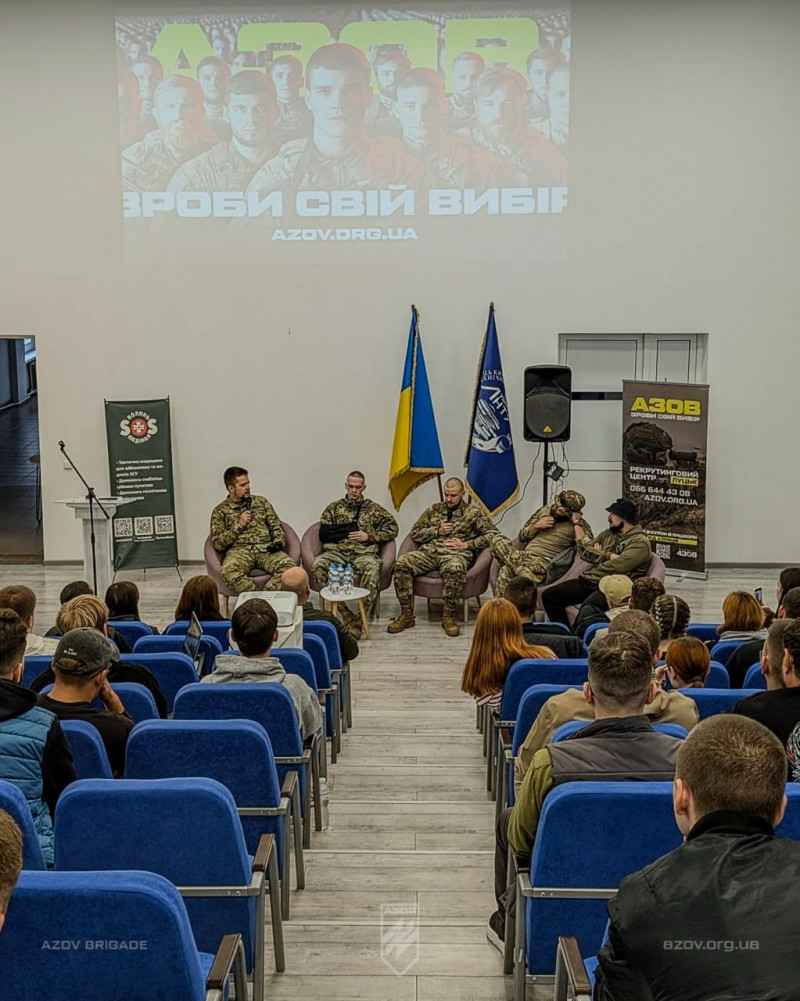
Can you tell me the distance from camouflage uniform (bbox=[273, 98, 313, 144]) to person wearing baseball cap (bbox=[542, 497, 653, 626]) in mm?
4643

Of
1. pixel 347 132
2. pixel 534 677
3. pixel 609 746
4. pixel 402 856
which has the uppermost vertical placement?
pixel 347 132

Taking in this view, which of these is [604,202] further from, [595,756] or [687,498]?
[595,756]

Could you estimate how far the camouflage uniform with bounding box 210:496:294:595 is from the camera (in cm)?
869

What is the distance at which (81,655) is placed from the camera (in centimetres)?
375

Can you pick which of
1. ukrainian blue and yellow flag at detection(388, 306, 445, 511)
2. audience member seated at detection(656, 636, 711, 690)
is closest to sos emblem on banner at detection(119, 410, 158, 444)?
ukrainian blue and yellow flag at detection(388, 306, 445, 511)

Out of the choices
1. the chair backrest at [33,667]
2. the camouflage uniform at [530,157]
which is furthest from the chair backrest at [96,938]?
the camouflage uniform at [530,157]

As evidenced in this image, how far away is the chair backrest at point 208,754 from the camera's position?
11.6ft

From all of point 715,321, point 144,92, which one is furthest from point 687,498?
point 144,92

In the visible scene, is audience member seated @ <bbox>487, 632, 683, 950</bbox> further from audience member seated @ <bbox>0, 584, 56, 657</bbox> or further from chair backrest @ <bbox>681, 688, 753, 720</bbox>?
audience member seated @ <bbox>0, 584, 56, 657</bbox>

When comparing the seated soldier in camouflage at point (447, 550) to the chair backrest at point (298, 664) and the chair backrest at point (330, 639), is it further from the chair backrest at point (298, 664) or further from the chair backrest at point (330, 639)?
the chair backrest at point (298, 664)

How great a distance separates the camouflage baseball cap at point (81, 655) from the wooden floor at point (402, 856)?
119 centimetres

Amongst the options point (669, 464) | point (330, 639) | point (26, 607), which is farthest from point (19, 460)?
point (26, 607)

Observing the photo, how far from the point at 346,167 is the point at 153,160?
1.75 meters

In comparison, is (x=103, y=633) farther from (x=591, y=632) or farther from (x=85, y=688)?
(x=591, y=632)
